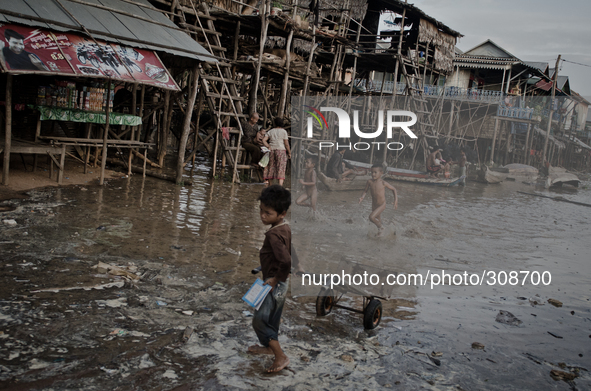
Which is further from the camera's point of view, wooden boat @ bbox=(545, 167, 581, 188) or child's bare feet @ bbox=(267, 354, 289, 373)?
wooden boat @ bbox=(545, 167, 581, 188)

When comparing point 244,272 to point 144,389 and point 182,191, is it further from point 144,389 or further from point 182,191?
point 182,191

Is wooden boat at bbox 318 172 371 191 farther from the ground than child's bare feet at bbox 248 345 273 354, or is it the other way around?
wooden boat at bbox 318 172 371 191

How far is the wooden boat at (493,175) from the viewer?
5648 millimetres

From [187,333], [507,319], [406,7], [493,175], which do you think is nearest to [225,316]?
[187,333]

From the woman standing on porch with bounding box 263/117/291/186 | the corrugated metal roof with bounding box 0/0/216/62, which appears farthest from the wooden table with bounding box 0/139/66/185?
the woman standing on porch with bounding box 263/117/291/186

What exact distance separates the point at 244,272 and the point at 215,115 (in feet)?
20.2

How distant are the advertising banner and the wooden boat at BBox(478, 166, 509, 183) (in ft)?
18.2

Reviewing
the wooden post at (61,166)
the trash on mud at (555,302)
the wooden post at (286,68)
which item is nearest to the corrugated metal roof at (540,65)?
the wooden post at (286,68)

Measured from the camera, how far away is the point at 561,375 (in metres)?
3.52

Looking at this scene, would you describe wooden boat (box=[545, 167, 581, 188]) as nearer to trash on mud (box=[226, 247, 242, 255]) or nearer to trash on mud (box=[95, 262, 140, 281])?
trash on mud (box=[226, 247, 242, 255])

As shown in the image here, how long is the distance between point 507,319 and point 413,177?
1.90m

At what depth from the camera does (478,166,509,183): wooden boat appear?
5.65 meters

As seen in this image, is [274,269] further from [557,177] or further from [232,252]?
[557,177]

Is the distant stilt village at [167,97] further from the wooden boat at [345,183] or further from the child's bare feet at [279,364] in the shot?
the child's bare feet at [279,364]
